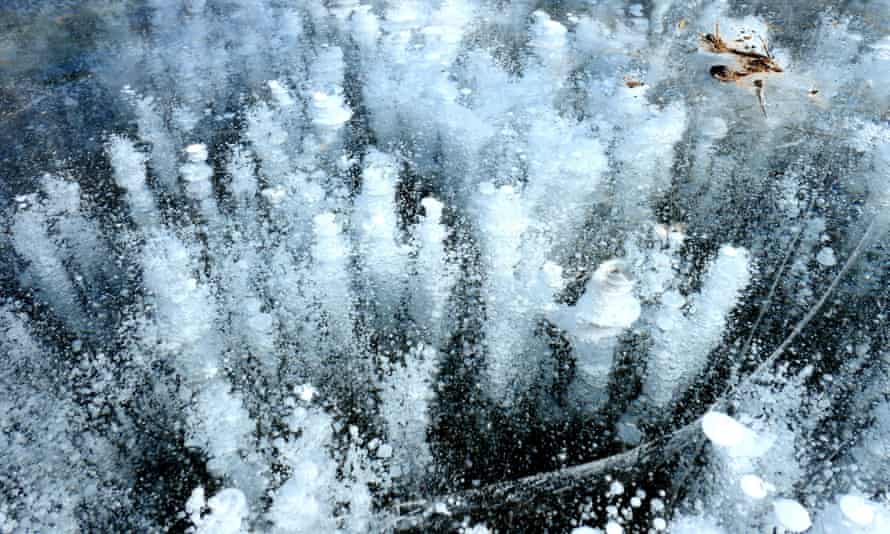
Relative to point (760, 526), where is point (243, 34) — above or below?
above

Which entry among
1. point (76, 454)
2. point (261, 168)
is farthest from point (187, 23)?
point (76, 454)

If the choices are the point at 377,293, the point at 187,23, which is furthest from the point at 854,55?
the point at 187,23

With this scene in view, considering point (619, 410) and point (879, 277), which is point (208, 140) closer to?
point (619, 410)

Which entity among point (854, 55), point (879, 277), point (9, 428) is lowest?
point (9, 428)

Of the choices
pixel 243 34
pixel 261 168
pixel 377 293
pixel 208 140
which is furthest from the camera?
pixel 243 34

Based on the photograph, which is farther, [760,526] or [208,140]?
[208,140]

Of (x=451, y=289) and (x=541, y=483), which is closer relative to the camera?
(x=541, y=483)

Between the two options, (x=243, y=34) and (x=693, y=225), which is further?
(x=243, y=34)

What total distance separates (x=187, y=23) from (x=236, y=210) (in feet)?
8.22

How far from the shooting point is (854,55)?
371 centimetres

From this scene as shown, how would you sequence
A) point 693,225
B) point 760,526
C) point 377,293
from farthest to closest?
point 693,225 < point 377,293 < point 760,526

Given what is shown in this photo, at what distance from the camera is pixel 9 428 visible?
1.89 metres

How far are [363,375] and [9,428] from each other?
1.15 m

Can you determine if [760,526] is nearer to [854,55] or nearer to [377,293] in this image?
[377,293]
